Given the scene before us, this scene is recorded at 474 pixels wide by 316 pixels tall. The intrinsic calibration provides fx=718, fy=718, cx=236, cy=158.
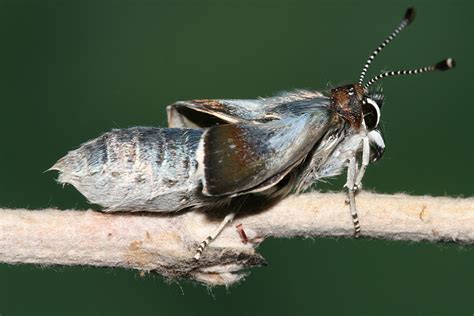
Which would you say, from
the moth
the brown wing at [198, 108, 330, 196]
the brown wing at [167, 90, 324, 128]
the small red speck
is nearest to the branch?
the small red speck

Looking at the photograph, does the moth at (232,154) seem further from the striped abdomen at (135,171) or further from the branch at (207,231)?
the branch at (207,231)

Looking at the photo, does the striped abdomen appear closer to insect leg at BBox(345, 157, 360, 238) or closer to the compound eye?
insect leg at BBox(345, 157, 360, 238)

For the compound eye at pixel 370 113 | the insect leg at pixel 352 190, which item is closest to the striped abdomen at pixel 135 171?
the insect leg at pixel 352 190

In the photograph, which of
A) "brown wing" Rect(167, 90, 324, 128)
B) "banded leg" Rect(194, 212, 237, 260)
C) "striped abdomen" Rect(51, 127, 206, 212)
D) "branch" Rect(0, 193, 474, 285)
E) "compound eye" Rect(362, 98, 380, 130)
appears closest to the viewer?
"branch" Rect(0, 193, 474, 285)

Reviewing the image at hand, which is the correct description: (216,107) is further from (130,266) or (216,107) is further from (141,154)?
(130,266)

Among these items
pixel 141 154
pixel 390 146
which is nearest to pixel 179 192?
pixel 141 154

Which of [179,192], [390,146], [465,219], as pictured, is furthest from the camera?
[390,146]

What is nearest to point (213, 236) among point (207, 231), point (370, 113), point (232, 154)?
point (207, 231)
